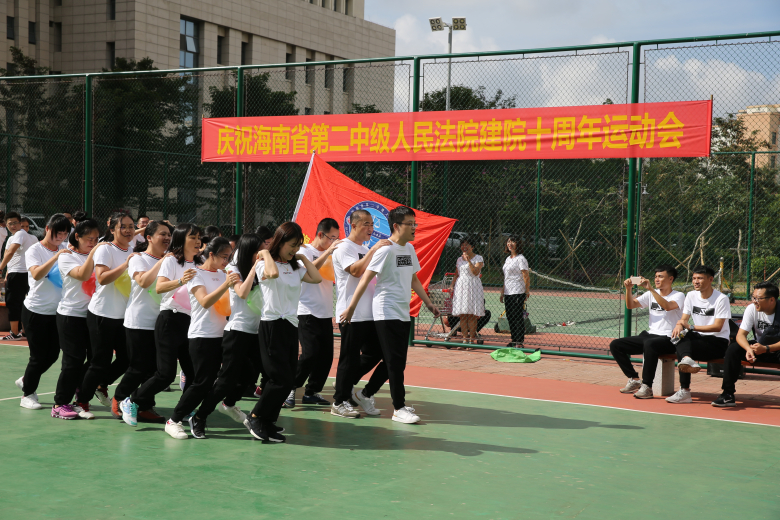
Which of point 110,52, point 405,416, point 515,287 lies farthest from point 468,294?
point 110,52

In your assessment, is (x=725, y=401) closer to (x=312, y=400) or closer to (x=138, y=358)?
(x=312, y=400)

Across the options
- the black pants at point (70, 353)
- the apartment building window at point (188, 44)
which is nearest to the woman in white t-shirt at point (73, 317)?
the black pants at point (70, 353)

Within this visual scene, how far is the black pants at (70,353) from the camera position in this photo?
6625mm

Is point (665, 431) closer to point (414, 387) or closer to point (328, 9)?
point (414, 387)

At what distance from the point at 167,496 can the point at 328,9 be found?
5539cm

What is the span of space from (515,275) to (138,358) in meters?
6.37

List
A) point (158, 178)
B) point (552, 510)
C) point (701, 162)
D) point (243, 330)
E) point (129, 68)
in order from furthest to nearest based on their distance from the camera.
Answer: point (129, 68) < point (158, 178) < point (701, 162) < point (243, 330) < point (552, 510)

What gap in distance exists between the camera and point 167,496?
4629 millimetres

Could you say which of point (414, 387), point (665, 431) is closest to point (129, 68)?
point (414, 387)

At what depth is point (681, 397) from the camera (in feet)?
25.7

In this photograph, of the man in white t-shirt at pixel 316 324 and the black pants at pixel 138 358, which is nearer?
the black pants at pixel 138 358

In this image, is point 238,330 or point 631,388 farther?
point 631,388

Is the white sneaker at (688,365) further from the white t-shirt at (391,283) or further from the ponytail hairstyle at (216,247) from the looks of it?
the ponytail hairstyle at (216,247)

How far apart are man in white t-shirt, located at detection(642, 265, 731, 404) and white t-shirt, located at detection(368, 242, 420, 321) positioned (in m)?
2.84
